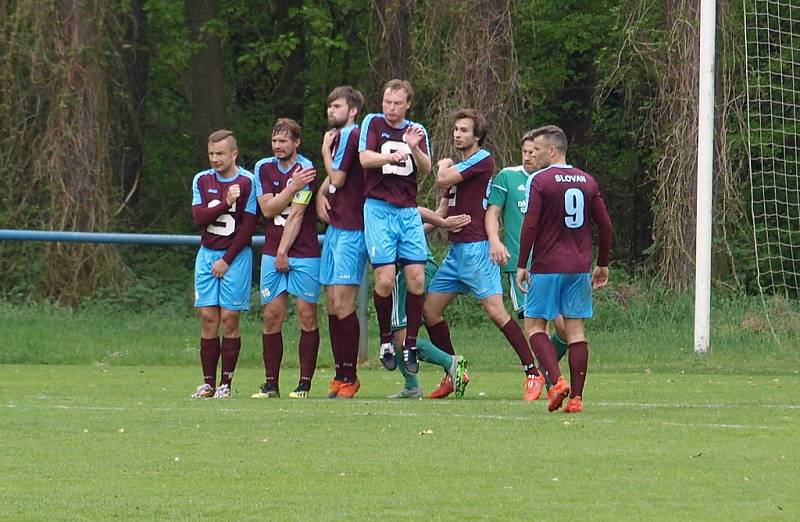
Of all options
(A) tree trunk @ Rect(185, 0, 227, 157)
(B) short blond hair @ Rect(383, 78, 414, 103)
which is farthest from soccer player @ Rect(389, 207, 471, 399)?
(A) tree trunk @ Rect(185, 0, 227, 157)

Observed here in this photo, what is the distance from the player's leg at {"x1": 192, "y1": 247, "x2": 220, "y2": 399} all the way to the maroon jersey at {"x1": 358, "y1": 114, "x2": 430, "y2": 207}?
54.0 inches

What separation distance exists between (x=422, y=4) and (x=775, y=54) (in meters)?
5.23

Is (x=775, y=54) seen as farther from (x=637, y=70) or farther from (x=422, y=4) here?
(x=422, y=4)

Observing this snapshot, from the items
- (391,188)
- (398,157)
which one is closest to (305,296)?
(391,188)

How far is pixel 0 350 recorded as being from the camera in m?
16.1

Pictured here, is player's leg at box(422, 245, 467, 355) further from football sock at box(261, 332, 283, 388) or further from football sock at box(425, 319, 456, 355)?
football sock at box(261, 332, 283, 388)

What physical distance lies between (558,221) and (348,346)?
220 centimetres

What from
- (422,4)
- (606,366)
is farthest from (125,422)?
(422,4)

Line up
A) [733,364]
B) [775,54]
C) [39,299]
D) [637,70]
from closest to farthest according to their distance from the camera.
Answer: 1. [733,364]
2. [775,54]
3. [39,299]
4. [637,70]

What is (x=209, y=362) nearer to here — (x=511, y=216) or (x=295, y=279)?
(x=295, y=279)

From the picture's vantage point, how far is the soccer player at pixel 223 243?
11.4 m

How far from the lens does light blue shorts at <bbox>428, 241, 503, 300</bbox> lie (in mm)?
11295

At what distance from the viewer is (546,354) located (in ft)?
32.1

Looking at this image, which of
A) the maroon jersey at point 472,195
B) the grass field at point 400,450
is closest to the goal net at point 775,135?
the grass field at point 400,450
